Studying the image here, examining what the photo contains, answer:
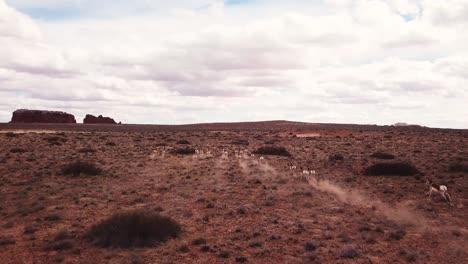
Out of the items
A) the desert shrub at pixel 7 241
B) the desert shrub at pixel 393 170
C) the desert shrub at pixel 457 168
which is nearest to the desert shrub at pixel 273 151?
the desert shrub at pixel 393 170

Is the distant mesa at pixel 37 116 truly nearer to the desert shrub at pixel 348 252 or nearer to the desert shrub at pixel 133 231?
the desert shrub at pixel 133 231

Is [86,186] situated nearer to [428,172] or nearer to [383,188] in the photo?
[383,188]

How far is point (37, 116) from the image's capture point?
142500 millimetres

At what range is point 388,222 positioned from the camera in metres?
13.8

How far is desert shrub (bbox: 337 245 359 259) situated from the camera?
10.7 m

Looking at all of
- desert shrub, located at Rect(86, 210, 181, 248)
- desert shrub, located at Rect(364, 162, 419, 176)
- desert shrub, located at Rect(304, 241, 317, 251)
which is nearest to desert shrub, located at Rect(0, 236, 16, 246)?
desert shrub, located at Rect(86, 210, 181, 248)

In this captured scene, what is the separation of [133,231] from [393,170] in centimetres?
1587

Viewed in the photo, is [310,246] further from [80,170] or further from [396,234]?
[80,170]

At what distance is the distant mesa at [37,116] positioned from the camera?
5522 inches

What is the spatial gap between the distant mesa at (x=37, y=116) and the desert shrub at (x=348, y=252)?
5785 inches

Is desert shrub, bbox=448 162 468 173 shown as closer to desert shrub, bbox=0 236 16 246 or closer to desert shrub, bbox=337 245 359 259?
desert shrub, bbox=337 245 359 259

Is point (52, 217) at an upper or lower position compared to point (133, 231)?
lower

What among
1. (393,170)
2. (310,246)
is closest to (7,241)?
(310,246)

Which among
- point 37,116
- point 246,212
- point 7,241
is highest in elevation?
point 37,116
